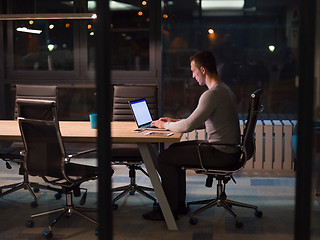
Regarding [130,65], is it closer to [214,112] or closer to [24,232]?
[214,112]

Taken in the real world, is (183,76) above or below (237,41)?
below

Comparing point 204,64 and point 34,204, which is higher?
point 204,64

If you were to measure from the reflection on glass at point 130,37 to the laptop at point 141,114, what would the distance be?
1.92 m

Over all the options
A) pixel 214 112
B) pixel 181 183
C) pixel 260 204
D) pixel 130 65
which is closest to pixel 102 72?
pixel 214 112

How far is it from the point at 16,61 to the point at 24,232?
343cm

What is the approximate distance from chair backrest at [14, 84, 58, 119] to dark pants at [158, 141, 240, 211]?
1646mm

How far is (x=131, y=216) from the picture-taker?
443 cm

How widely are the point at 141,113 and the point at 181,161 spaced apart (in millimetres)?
695

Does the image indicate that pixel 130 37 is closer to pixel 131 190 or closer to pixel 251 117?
pixel 131 190

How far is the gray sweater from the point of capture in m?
4.10

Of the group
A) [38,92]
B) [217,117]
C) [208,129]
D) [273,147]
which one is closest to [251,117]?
[217,117]

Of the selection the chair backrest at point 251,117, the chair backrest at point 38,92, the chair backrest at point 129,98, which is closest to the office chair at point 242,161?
the chair backrest at point 251,117

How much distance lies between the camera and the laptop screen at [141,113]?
455 centimetres

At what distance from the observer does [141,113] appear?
15.4 ft
